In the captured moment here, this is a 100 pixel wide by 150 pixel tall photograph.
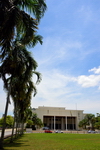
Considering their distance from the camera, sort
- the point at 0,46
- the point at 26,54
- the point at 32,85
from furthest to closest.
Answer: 1. the point at 32,85
2. the point at 26,54
3. the point at 0,46

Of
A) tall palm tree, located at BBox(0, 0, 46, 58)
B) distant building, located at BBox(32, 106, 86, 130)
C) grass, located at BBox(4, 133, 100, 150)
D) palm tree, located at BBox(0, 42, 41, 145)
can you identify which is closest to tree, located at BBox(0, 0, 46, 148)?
tall palm tree, located at BBox(0, 0, 46, 58)

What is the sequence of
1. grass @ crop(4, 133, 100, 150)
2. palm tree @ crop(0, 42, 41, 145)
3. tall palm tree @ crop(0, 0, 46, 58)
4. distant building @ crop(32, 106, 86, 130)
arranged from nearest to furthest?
1. tall palm tree @ crop(0, 0, 46, 58)
2. palm tree @ crop(0, 42, 41, 145)
3. grass @ crop(4, 133, 100, 150)
4. distant building @ crop(32, 106, 86, 130)

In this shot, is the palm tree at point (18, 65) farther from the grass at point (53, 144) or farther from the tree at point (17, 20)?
the grass at point (53, 144)

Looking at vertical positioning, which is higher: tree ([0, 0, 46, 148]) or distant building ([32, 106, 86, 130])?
tree ([0, 0, 46, 148])

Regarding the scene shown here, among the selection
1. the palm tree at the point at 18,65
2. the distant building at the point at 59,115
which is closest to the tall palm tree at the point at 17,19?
the palm tree at the point at 18,65

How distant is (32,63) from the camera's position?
54.3 feet

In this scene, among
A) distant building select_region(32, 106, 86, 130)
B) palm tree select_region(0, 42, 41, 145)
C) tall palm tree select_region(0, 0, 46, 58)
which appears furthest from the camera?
distant building select_region(32, 106, 86, 130)

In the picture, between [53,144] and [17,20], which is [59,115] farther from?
[17,20]

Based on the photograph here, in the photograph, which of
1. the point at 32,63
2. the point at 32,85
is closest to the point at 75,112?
the point at 32,85

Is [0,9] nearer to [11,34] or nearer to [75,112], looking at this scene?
[11,34]

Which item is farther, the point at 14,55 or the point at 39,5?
the point at 14,55

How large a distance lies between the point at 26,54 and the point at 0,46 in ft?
22.4

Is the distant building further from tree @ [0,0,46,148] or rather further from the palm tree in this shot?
tree @ [0,0,46,148]

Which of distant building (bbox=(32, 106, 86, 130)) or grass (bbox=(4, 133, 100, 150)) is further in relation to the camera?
distant building (bbox=(32, 106, 86, 130))
